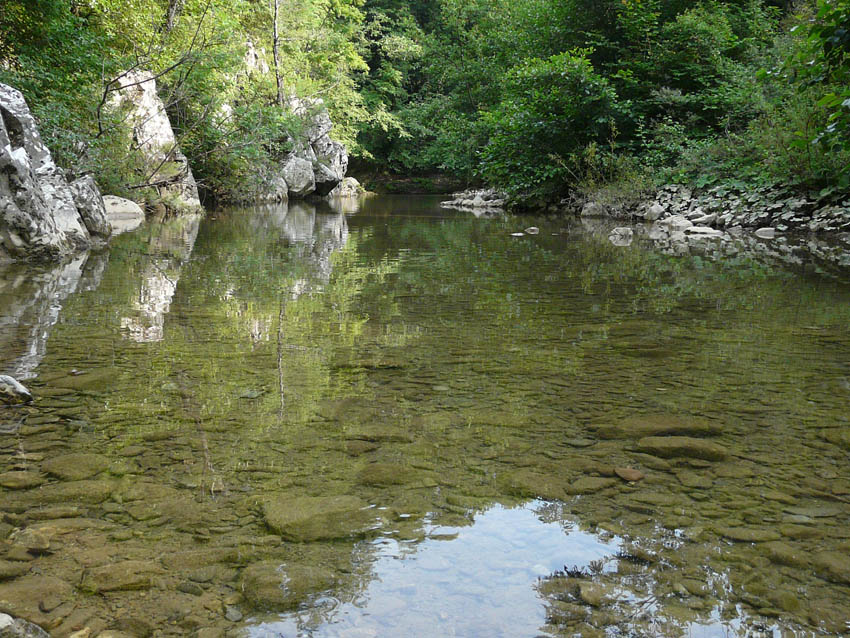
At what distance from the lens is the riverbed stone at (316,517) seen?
1.72 metres

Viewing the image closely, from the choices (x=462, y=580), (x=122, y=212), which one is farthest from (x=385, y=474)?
(x=122, y=212)

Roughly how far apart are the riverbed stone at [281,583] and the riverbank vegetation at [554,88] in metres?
4.85

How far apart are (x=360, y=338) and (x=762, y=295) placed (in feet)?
10.8

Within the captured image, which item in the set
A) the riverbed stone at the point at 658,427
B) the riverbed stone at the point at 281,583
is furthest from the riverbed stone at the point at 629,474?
the riverbed stone at the point at 281,583

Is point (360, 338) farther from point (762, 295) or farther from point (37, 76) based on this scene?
point (37, 76)

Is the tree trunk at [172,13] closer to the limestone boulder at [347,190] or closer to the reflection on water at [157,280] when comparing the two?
the reflection on water at [157,280]

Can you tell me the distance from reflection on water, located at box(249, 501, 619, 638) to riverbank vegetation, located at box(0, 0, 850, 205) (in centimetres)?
437

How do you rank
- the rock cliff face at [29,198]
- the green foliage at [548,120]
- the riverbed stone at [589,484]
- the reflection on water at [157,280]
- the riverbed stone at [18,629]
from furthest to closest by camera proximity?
the green foliage at [548,120] → the rock cliff face at [29,198] → the reflection on water at [157,280] → the riverbed stone at [589,484] → the riverbed stone at [18,629]

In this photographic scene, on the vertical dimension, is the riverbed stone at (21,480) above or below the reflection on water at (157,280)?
below

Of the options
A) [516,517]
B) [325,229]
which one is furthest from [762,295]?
[325,229]

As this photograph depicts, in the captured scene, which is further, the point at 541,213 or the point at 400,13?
the point at 400,13

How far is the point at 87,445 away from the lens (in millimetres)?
2227

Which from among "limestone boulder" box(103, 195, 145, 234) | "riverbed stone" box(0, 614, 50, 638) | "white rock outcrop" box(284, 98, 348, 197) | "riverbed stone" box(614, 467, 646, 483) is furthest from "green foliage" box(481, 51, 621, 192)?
"riverbed stone" box(0, 614, 50, 638)

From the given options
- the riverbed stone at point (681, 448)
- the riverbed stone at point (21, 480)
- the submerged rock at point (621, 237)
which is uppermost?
the submerged rock at point (621, 237)
